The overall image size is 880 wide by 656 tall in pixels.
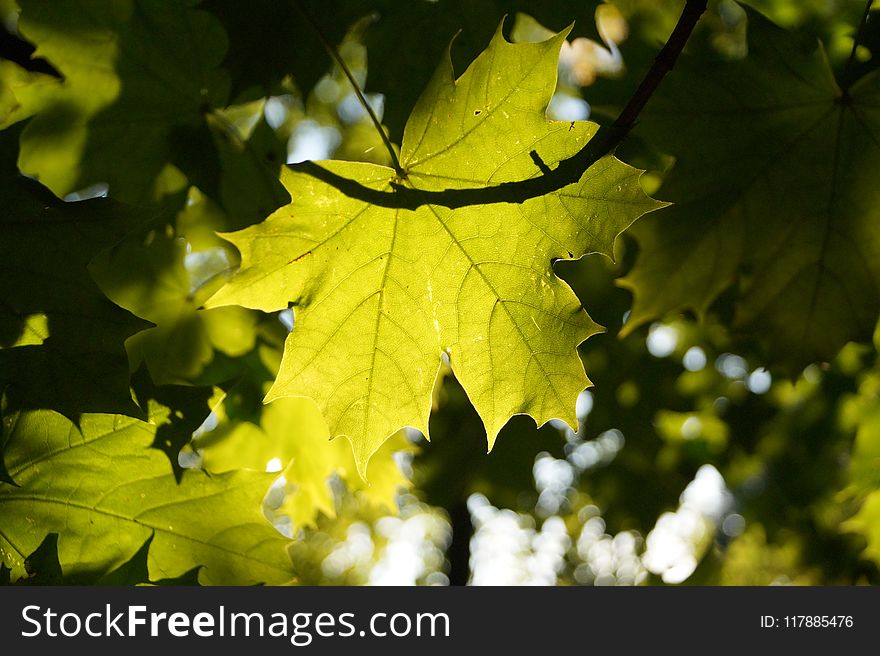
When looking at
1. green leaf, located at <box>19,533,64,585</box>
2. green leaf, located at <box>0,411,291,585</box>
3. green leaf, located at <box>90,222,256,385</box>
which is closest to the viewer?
green leaf, located at <box>19,533,64,585</box>

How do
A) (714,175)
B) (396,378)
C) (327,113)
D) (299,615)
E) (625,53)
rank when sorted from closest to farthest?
(396,378), (714,175), (299,615), (625,53), (327,113)

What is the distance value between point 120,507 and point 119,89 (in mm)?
1361

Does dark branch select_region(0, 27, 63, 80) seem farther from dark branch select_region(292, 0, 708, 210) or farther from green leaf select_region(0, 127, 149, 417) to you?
dark branch select_region(292, 0, 708, 210)

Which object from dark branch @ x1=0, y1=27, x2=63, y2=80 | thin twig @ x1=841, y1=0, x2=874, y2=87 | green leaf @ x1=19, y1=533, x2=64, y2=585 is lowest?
green leaf @ x1=19, y1=533, x2=64, y2=585

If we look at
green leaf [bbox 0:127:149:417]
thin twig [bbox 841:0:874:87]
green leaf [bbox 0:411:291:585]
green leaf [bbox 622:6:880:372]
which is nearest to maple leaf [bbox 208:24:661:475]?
green leaf [bbox 0:127:149:417]

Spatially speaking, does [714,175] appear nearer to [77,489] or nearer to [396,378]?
[396,378]

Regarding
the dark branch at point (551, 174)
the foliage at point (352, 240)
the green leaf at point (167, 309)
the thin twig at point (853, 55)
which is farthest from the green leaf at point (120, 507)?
the thin twig at point (853, 55)

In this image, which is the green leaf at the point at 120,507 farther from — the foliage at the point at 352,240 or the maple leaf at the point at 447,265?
the maple leaf at the point at 447,265

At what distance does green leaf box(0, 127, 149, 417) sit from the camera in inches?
62.4

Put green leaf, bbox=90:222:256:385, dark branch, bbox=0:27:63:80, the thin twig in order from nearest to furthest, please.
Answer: the thin twig → dark branch, bbox=0:27:63:80 → green leaf, bbox=90:222:256:385

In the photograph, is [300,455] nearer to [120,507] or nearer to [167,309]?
[167,309]

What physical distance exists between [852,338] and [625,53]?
52.4 inches

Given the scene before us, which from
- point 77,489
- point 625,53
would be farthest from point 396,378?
point 625,53

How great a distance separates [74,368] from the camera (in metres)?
1.61
